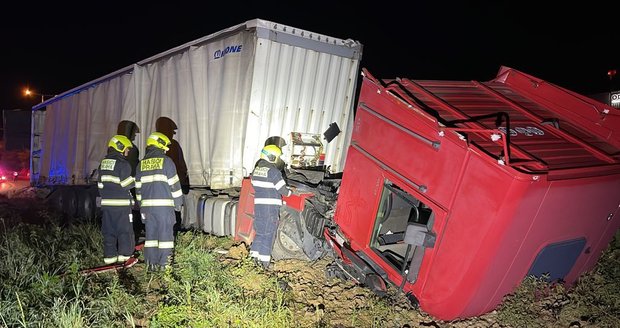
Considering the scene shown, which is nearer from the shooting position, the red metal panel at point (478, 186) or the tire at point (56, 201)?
the red metal panel at point (478, 186)

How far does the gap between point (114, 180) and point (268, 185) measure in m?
2.01

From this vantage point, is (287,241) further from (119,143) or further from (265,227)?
(119,143)

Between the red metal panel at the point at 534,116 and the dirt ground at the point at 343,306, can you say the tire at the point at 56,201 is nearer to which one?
the dirt ground at the point at 343,306

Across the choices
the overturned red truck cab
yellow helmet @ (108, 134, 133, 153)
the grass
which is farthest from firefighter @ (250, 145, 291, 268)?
yellow helmet @ (108, 134, 133, 153)

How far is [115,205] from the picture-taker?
4.55m

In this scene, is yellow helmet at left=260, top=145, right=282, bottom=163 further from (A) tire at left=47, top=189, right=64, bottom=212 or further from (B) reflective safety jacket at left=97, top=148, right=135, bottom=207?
(A) tire at left=47, top=189, right=64, bottom=212

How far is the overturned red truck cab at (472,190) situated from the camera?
261 centimetres

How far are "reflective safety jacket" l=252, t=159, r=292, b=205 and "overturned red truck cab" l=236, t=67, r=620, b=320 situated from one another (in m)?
0.45

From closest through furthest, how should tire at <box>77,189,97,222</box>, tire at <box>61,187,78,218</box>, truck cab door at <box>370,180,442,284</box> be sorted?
1. truck cab door at <box>370,180,442,284</box>
2. tire at <box>77,189,97,222</box>
3. tire at <box>61,187,78,218</box>

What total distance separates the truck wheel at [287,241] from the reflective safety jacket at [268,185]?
1.12ft

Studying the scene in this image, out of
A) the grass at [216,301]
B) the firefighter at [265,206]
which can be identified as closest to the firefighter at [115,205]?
the grass at [216,301]

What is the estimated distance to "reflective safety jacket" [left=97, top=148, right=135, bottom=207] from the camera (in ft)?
14.8

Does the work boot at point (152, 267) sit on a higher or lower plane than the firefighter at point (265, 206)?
lower

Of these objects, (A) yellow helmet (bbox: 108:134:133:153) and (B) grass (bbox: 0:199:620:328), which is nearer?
(B) grass (bbox: 0:199:620:328)
